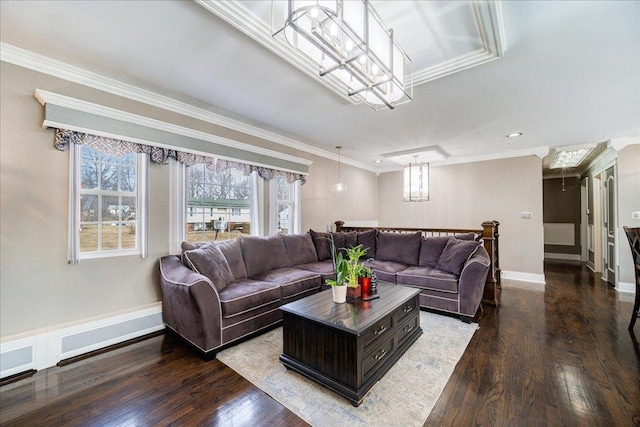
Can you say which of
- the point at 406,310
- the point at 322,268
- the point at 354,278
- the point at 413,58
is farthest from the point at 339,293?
the point at 413,58

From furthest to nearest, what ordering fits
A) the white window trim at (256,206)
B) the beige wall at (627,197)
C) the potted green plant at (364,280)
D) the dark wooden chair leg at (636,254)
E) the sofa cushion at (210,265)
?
the beige wall at (627,197), the white window trim at (256,206), the dark wooden chair leg at (636,254), the sofa cushion at (210,265), the potted green plant at (364,280)

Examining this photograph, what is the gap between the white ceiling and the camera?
1693 millimetres

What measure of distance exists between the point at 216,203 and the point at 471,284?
11.0 feet

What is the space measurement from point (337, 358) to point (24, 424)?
194 cm

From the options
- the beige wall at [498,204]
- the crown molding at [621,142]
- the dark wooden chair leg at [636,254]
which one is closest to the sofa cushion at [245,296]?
the dark wooden chair leg at [636,254]

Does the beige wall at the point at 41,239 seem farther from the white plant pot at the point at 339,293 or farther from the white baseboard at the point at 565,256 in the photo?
the white baseboard at the point at 565,256

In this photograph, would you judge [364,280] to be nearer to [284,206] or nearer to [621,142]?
[284,206]

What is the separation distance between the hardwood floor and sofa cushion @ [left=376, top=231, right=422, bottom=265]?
1502 millimetres

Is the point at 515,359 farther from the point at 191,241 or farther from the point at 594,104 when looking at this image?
the point at 191,241

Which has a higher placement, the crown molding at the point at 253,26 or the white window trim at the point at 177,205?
the crown molding at the point at 253,26

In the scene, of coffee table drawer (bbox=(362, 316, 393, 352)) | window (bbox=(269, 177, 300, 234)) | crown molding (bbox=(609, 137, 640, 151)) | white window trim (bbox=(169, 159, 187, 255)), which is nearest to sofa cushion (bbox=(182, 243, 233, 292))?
white window trim (bbox=(169, 159, 187, 255))

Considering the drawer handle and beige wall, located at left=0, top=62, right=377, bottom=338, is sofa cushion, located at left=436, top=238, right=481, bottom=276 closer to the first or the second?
the drawer handle

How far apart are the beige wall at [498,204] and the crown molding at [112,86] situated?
13.5 feet

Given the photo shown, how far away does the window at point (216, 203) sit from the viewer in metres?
3.27
